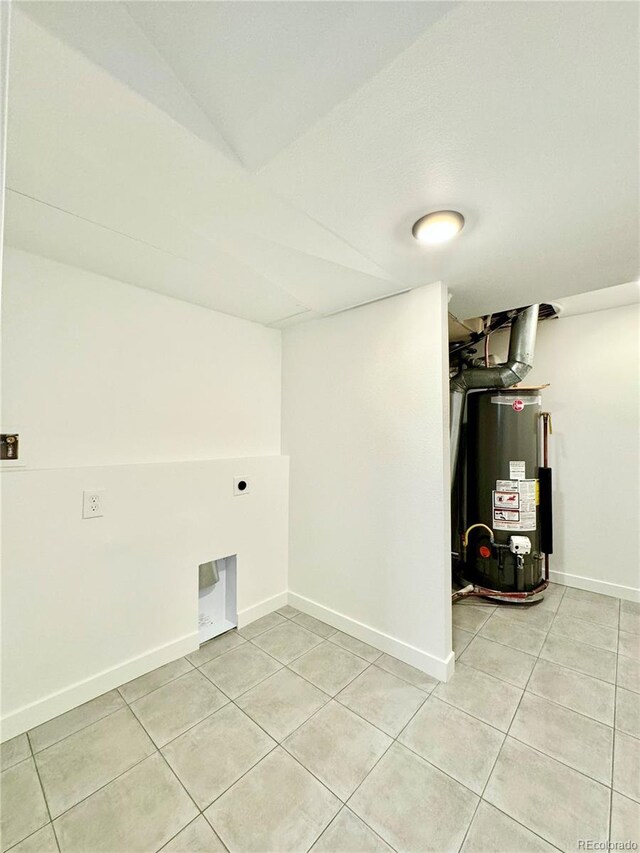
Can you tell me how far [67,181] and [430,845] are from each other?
8.16 feet

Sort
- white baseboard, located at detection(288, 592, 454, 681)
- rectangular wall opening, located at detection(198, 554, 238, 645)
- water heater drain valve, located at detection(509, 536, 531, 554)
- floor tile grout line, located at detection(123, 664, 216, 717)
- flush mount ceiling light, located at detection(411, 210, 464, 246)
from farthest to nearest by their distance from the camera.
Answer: water heater drain valve, located at detection(509, 536, 531, 554) → rectangular wall opening, located at detection(198, 554, 238, 645) → white baseboard, located at detection(288, 592, 454, 681) → floor tile grout line, located at detection(123, 664, 216, 717) → flush mount ceiling light, located at detection(411, 210, 464, 246)

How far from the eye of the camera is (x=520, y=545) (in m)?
2.60

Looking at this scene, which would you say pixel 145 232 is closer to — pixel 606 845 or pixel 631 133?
pixel 631 133

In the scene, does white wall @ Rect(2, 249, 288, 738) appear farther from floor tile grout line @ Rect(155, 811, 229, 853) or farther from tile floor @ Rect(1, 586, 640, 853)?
floor tile grout line @ Rect(155, 811, 229, 853)

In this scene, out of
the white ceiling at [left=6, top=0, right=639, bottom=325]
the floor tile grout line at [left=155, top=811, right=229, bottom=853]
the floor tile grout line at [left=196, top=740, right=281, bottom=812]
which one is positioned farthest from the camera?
the floor tile grout line at [left=196, top=740, right=281, bottom=812]

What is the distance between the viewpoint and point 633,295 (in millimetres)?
2600

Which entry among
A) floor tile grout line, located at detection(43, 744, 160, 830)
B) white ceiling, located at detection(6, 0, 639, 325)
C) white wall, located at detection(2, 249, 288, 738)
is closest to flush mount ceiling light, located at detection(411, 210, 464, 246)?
white ceiling, located at detection(6, 0, 639, 325)

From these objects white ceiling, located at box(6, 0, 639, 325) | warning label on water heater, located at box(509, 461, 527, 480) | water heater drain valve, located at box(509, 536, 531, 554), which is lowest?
water heater drain valve, located at box(509, 536, 531, 554)

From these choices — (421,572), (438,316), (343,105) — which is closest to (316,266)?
(438,316)

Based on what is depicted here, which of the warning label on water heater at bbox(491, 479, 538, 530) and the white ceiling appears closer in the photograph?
the white ceiling

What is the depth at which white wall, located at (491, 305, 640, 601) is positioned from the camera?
2760mm

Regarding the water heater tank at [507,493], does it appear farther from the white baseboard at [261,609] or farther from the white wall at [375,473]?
the white baseboard at [261,609]

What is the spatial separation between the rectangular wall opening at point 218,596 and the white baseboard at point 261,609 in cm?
5

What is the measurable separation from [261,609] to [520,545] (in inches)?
77.3
